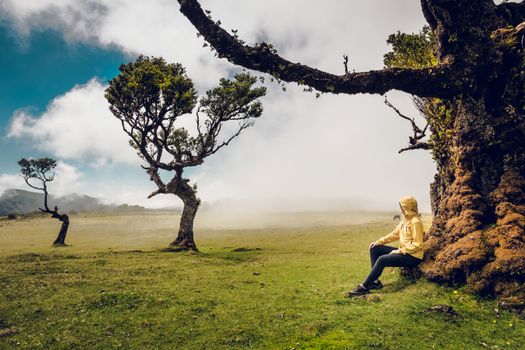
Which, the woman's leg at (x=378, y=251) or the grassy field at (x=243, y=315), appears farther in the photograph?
the woman's leg at (x=378, y=251)

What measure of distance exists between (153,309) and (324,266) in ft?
35.8

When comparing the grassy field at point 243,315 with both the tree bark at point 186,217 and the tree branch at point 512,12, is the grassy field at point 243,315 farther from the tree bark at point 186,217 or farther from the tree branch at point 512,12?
the tree bark at point 186,217

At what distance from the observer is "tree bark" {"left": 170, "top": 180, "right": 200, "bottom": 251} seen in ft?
106

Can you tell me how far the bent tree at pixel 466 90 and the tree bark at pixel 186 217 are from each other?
22594mm

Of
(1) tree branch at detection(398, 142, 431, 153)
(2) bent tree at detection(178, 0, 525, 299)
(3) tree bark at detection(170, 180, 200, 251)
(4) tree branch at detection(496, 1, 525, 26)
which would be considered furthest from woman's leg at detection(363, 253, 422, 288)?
(3) tree bark at detection(170, 180, 200, 251)

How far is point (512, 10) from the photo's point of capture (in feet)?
44.9

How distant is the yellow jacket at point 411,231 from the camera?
1166cm

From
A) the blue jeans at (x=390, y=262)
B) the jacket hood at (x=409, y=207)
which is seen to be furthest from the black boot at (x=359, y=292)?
the jacket hood at (x=409, y=207)

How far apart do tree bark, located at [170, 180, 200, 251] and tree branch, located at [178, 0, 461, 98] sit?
73.2ft

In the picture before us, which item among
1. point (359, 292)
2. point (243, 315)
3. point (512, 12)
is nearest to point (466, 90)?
point (512, 12)

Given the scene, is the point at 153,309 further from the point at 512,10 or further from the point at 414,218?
the point at 512,10

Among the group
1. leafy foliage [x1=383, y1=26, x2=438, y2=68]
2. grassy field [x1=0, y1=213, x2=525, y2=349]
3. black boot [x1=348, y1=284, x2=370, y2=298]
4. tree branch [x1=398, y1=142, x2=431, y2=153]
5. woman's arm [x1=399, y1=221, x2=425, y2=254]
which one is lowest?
grassy field [x1=0, y1=213, x2=525, y2=349]

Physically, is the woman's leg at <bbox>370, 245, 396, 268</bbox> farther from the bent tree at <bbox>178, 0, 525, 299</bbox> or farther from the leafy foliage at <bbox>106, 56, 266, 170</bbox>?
the leafy foliage at <bbox>106, 56, 266, 170</bbox>

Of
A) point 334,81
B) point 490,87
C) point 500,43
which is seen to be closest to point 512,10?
point 500,43
